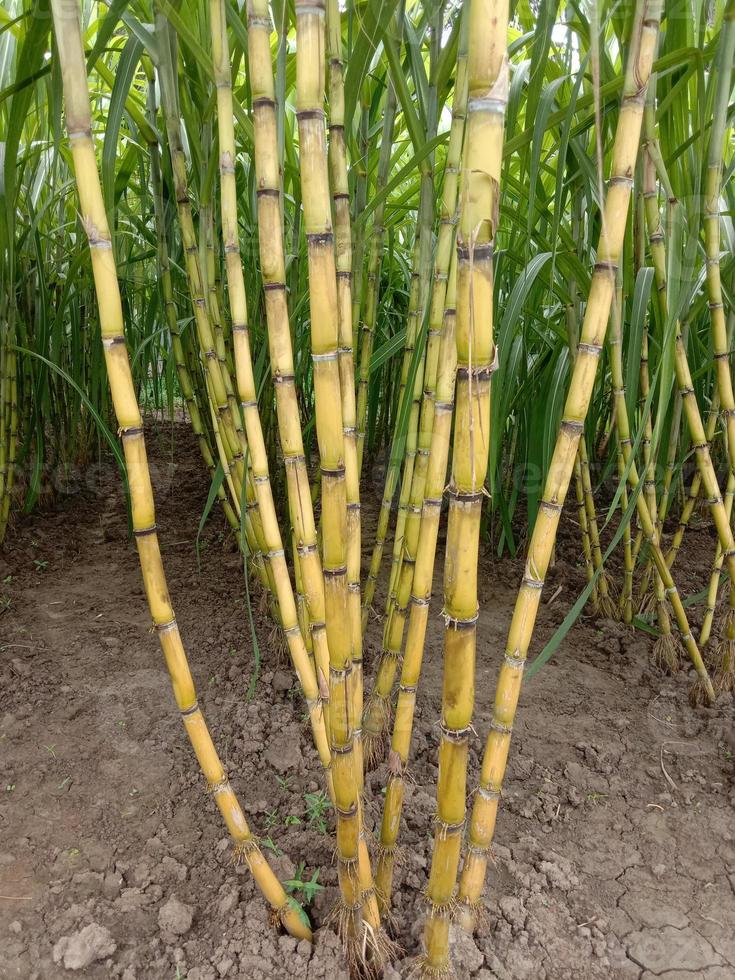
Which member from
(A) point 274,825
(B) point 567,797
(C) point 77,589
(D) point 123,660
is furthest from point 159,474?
(B) point 567,797

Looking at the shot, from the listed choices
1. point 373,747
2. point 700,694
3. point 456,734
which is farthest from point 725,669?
point 456,734

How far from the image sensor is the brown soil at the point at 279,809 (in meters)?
0.77

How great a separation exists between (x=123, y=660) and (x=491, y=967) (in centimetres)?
87

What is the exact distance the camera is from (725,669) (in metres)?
1.23

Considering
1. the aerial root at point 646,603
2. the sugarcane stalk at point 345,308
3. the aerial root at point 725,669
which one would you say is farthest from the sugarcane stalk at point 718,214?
the sugarcane stalk at point 345,308

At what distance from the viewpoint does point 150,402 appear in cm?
279

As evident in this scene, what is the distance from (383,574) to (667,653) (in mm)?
667

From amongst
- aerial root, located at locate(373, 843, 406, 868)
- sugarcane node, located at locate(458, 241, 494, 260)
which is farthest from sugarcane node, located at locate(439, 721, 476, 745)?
sugarcane node, located at locate(458, 241, 494, 260)

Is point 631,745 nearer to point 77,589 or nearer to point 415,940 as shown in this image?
point 415,940

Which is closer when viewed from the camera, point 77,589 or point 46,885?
point 46,885

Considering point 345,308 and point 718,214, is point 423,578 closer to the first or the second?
point 345,308

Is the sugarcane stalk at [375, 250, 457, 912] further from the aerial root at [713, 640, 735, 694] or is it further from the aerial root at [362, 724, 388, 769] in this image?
the aerial root at [713, 640, 735, 694]

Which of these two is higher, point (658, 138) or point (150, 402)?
point (658, 138)

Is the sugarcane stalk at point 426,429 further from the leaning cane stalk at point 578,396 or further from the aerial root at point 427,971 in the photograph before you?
the aerial root at point 427,971
